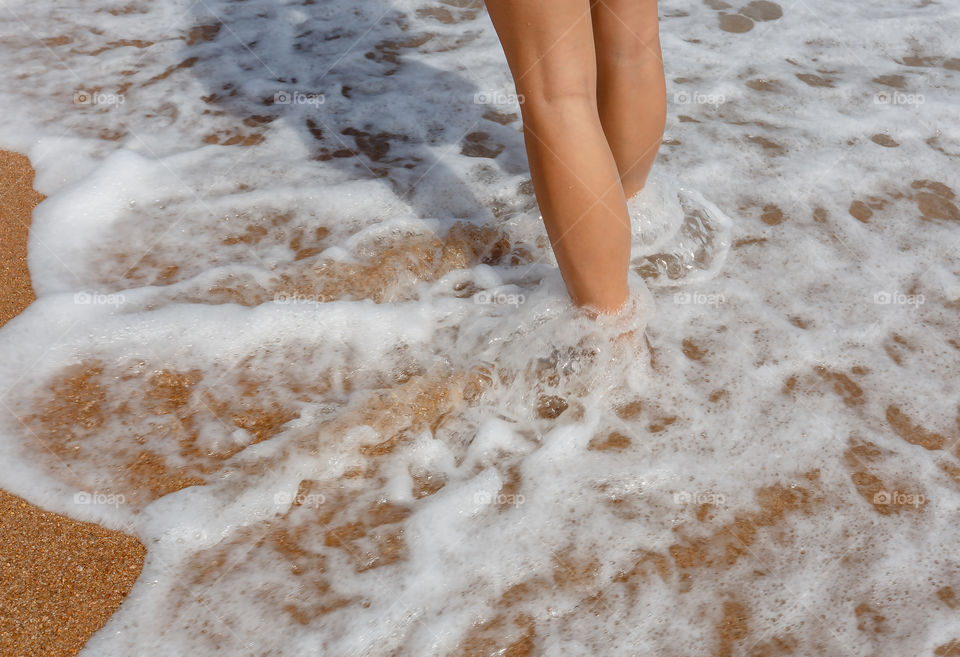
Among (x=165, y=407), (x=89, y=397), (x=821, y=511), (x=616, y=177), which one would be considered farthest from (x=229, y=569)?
(x=821, y=511)

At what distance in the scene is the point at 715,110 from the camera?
10.6ft

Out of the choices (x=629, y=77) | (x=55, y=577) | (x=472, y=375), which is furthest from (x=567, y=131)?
(x=55, y=577)

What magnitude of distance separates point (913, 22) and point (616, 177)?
3.12 metres

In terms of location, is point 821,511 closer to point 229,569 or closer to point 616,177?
point 616,177

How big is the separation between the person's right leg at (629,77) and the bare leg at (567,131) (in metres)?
0.38

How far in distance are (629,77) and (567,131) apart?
541 millimetres

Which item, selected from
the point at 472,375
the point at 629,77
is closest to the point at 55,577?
the point at 472,375

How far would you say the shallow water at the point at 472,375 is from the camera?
1.63 metres

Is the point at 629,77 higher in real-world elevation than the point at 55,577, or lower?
higher

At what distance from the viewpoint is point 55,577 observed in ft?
5.28

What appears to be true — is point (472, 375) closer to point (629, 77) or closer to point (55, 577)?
point (629, 77)

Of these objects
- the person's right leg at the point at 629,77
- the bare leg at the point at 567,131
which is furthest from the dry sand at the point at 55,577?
the person's right leg at the point at 629,77

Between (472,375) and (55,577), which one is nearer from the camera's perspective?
(55,577)

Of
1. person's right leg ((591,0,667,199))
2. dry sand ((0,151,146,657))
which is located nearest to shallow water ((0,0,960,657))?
dry sand ((0,151,146,657))
